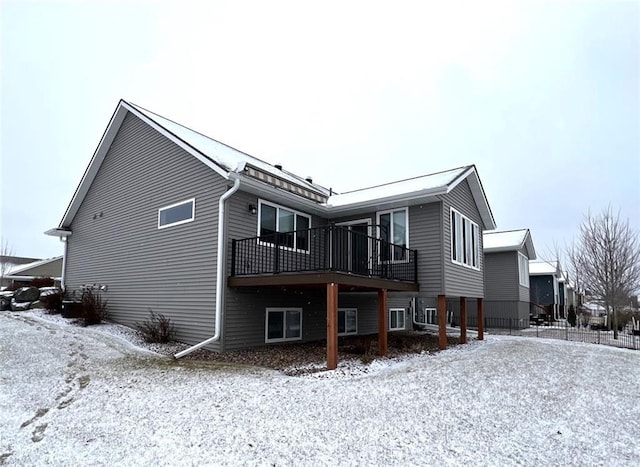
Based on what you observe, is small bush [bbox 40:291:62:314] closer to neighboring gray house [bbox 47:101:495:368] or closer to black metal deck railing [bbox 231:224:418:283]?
neighboring gray house [bbox 47:101:495:368]

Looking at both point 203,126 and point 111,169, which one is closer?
point 111,169

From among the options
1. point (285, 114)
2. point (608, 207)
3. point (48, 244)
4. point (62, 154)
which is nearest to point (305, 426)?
point (608, 207)

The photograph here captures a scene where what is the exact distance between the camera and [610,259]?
17781mm

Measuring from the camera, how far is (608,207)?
1917 cm

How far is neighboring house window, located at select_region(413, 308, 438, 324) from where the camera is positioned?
19.9 m

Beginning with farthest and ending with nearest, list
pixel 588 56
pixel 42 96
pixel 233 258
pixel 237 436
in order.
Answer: pixel 42 96 < pixel 588 56 < pixel 233 258 < pixel 237 436

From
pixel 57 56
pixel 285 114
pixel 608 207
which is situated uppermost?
pixel 285 114

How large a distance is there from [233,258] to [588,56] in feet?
52.1

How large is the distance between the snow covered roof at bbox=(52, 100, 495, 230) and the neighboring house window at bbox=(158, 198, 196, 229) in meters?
1.35

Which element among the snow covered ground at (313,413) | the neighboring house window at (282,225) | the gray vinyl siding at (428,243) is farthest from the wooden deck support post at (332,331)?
the gray vinyl siding at (428,243)

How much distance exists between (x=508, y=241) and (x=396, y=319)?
27.8 ft

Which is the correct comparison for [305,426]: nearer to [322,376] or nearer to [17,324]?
[322,376]

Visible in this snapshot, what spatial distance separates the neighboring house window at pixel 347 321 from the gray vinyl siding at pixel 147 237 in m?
5.35

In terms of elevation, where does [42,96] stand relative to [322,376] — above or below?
above
